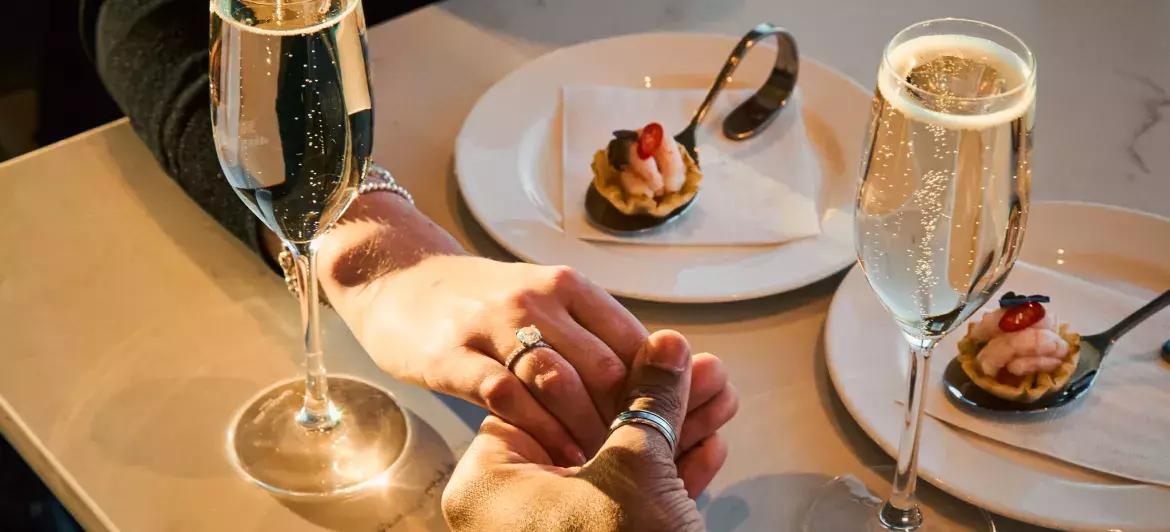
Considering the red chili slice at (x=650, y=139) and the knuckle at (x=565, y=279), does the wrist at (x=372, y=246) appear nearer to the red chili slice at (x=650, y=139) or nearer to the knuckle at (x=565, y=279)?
the knuckle at (x=565, y=279)

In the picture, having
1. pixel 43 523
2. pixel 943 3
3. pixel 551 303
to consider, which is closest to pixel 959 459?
pixel 551 303

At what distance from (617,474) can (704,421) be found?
0.41 ft

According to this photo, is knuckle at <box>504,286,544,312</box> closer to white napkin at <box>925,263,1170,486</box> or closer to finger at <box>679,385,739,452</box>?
finger at <box>679,385,739,452</box>

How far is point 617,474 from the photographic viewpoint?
1.94 feet

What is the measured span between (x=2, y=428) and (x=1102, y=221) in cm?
89

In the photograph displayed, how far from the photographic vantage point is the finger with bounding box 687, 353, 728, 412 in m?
0.69

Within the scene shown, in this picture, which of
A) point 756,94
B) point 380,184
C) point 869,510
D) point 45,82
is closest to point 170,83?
point 380,184

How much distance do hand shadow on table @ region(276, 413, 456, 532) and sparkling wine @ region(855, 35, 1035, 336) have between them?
1.08 ft

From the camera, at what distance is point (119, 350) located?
0.82 meters

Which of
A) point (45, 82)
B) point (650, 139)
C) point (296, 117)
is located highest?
point (296, 117)

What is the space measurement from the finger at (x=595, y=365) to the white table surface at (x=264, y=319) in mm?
98

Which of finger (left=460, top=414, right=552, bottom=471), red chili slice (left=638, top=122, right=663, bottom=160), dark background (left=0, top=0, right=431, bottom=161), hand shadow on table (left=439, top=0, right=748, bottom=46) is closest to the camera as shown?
finger (left=460, top=414, right=552, bottom=471)

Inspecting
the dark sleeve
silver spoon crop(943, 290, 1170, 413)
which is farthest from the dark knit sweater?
silver spoon crop(943, 290, 1170, 413)

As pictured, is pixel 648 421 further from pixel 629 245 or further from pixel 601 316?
pixel 629 245
